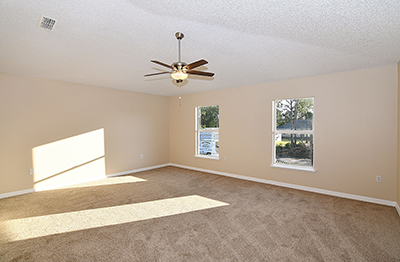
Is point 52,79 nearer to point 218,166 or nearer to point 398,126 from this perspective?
point 218,166

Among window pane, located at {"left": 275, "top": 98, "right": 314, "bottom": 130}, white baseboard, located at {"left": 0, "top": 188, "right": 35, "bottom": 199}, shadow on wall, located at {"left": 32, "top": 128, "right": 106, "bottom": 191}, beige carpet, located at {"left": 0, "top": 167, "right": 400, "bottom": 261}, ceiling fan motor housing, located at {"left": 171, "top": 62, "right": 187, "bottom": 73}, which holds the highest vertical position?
ceiling fan motor housing, located at {"left": 171, "top": 62, "right": 187, "bottom": 73}

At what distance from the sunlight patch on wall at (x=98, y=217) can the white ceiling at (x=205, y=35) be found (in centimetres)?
237

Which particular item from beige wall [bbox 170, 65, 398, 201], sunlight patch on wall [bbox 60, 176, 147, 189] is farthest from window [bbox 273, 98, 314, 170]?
sunlight patch on wall [bbox 60, 176, 147, 189]

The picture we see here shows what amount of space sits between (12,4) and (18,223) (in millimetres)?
2743

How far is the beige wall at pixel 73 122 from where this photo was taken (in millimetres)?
3908

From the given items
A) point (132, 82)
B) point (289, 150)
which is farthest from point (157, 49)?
point (289, 150)

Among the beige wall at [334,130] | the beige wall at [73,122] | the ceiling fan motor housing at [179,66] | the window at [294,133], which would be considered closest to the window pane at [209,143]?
the beige wall at [334,130]

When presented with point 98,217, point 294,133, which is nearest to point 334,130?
point 294,133

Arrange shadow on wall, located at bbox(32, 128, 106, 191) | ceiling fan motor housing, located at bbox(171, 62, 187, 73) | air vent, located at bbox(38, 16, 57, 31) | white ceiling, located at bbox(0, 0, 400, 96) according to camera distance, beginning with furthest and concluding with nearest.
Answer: shadow on wall, located at bbox(32, 128, 106, 191) → ceiling fan motor housing, located at bbox(171, 62, 187, 73) → air vent, located at bbox(38, 16, 57, 31) → white ceiling, located at bbox(0, 0, 400, 96)

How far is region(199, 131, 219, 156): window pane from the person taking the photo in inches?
230

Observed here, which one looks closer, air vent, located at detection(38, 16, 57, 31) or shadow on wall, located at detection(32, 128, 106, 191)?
air vent, located at detection(38, 16, 57, 31)

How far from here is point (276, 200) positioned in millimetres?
3623

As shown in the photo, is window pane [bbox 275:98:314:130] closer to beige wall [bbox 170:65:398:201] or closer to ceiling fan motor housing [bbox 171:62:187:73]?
beige wall [bbox 170:65:398:201]

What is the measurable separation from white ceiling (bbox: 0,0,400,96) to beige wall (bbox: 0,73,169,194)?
56cm
